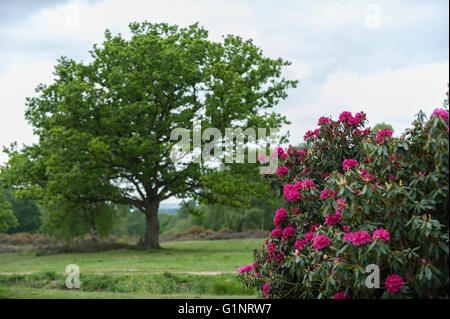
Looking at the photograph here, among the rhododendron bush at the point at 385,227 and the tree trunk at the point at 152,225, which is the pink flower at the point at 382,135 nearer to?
the rhododendron bush at the point at 385,227

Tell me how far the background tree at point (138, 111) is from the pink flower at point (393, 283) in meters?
19.7

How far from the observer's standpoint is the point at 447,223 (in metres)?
4.76

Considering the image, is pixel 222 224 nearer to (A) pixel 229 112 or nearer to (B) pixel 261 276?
(A) pixel 229 112

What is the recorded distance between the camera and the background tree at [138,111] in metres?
25.0

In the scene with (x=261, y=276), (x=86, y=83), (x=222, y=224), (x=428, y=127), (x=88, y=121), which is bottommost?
(x=222, y=224)

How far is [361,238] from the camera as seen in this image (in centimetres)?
468

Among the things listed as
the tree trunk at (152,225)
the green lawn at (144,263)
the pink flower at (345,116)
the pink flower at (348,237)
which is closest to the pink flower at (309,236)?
the pink flower at (348,237)

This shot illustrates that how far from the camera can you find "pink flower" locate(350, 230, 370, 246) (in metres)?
4.67

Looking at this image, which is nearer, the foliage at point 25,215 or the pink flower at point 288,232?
the pink flower at point 288,232

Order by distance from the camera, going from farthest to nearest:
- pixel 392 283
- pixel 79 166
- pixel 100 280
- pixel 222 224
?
pixel 222 224 → pixel 79 166 → pixel 100 280 → pixel 392 283

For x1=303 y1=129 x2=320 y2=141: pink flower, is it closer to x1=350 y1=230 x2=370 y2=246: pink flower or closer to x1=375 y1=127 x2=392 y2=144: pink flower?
x1=375 y1=127 x2=392 y2=144: pink flower

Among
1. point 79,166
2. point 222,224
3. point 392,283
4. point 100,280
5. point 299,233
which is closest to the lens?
point 392,283

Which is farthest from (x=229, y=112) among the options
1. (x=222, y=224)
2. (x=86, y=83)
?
(x=222, y=224)

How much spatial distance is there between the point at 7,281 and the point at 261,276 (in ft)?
30.6
